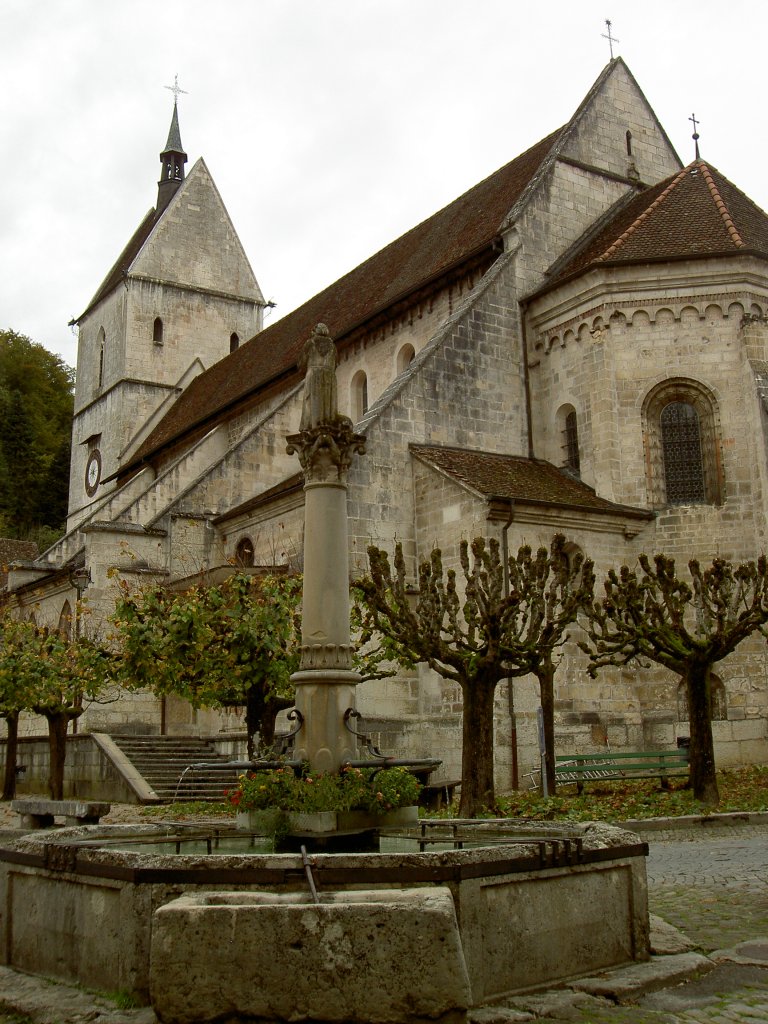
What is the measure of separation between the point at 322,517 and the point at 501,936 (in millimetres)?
3646

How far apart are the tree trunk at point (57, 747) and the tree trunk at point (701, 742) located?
38.1ft

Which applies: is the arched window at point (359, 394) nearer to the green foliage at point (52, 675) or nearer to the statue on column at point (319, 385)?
the green foliage at point (52, 675)

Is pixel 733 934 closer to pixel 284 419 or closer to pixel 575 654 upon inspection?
pixel 575 654

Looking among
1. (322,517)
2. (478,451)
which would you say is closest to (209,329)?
(478,451)

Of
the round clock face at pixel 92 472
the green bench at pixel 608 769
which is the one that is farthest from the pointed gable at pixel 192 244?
the green bench at pixel 608 769

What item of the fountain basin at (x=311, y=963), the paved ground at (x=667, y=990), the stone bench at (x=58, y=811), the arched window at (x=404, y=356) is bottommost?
the paved ground at (x=667, y=990)

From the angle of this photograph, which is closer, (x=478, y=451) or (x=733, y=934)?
(x=733, y=934)

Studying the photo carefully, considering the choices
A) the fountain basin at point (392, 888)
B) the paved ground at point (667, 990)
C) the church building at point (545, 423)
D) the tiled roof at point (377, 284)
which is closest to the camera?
the paved ground at point (667, 990)

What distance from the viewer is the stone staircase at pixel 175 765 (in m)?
19.9

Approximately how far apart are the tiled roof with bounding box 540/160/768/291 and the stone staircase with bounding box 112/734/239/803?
1237 cm

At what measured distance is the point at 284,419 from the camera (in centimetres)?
2881

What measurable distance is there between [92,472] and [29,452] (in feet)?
62.9

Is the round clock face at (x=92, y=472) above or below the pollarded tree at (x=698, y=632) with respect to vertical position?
above

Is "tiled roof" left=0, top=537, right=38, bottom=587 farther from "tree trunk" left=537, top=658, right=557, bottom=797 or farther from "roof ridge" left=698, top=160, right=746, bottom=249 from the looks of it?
"tree trunk" left=537, top=658, right=557, bottom=797
